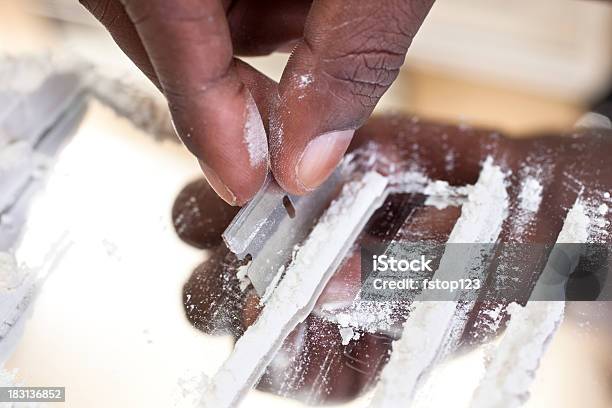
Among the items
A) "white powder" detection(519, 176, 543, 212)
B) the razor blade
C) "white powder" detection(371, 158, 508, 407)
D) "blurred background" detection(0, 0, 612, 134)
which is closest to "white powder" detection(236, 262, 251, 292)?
the razor blade

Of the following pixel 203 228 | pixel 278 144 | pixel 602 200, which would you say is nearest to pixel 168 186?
pixel 203 228

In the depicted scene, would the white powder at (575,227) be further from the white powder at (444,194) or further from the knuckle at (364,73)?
the knuckle at (364,73)

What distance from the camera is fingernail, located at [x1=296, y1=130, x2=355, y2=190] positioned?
612mm

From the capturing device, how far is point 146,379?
574mm

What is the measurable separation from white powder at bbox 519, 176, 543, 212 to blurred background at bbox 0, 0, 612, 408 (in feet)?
0.43

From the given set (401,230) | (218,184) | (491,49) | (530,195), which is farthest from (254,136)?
(491,49)

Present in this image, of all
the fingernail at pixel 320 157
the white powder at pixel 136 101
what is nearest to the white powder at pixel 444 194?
the fingernail at pixel 320 157

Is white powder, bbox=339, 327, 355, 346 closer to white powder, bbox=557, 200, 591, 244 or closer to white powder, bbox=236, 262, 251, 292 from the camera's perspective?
white powder, bbox=236, 262, 251, 292

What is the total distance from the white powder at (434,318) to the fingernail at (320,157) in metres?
0.12

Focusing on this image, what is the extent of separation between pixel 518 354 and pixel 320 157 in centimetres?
22

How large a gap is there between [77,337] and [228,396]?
14 centimetres

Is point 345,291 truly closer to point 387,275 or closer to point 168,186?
point 387,275

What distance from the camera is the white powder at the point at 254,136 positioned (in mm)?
572

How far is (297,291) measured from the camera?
24.1 inches
